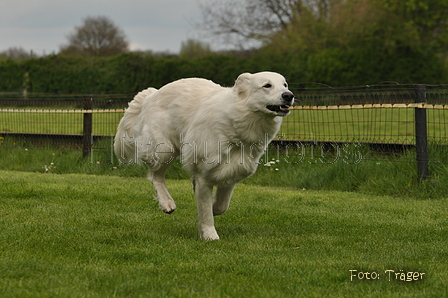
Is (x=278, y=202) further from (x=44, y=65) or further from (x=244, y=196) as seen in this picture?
(x=44, y=65)

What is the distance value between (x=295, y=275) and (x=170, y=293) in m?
0.93

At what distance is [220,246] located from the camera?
480cm

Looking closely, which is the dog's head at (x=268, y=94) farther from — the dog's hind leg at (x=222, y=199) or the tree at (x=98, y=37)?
the tree at (x=98, y=37)

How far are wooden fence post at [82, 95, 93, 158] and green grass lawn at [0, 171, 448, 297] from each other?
3.67 meters

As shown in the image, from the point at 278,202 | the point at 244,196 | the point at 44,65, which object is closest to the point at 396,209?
the point at 278,202

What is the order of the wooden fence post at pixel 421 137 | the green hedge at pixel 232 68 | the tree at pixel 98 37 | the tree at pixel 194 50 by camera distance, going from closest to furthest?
1. the wooden fence post at pixel 421 137
2. the green hedge at pixel 232 68
3. the tree at pixel 194 50
4. the tree at pixel 98 37

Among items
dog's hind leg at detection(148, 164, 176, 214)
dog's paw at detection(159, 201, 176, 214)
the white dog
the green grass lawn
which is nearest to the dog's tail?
the white dog

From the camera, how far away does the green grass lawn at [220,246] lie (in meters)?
3.64

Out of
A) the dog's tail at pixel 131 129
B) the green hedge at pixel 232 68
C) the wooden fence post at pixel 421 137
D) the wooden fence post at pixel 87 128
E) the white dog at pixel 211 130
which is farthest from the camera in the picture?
the green hedge at pixel 232 68

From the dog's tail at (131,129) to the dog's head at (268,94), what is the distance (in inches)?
62.0

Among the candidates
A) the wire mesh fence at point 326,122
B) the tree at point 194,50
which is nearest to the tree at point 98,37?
the tree at point 194,50

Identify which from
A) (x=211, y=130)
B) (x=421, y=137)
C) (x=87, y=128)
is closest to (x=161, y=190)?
(x=211, y=130)

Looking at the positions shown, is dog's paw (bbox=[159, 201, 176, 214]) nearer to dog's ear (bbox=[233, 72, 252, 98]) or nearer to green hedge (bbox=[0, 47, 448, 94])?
dog's ear (bbox=[233, 72, 252, 98])

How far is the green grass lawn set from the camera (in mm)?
3637
